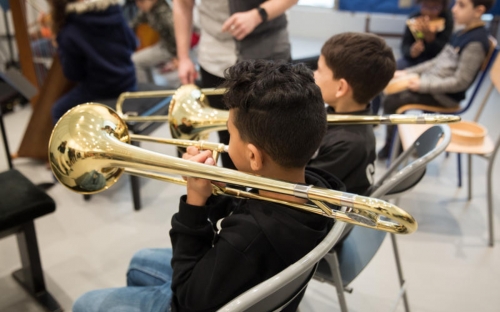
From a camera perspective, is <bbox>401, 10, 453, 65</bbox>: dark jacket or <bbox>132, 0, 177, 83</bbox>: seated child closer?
<bbox>401, 10, 453, 65</bbox>: dark jacket

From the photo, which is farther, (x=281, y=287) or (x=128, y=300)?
(x=128, y=300)

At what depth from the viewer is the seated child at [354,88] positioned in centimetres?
124

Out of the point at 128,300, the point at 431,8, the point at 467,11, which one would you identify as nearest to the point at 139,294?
the point at 128,300

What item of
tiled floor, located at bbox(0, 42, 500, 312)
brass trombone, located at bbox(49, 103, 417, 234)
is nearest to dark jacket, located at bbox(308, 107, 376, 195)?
brass trombone, located at bbox(49, 103, 417, 234)

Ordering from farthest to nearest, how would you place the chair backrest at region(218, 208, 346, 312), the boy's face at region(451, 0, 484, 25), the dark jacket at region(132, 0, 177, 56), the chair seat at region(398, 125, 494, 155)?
the dark jacket at region(132, 0, 177, 56) → the boy's face at region(451, 0, 484, 25) → the chair seat at region(398, 125, 494, 155) → the chair backrest at region(218, 208, 346, 312)

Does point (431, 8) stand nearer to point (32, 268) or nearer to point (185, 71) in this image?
point (185, 71)

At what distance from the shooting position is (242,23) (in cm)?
148

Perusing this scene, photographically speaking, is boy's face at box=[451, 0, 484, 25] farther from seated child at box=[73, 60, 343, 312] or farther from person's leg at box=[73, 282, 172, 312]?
person's leg at box=[73, 282, 172, 312]

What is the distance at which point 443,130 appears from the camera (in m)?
1.27

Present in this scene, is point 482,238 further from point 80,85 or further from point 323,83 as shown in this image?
point 80,85

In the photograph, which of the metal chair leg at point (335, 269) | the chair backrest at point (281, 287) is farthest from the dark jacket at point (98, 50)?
the chair backrest at point (281, 287)

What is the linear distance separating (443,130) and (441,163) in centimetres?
144

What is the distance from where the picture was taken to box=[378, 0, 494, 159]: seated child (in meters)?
2.20

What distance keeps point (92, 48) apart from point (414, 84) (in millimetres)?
1531
